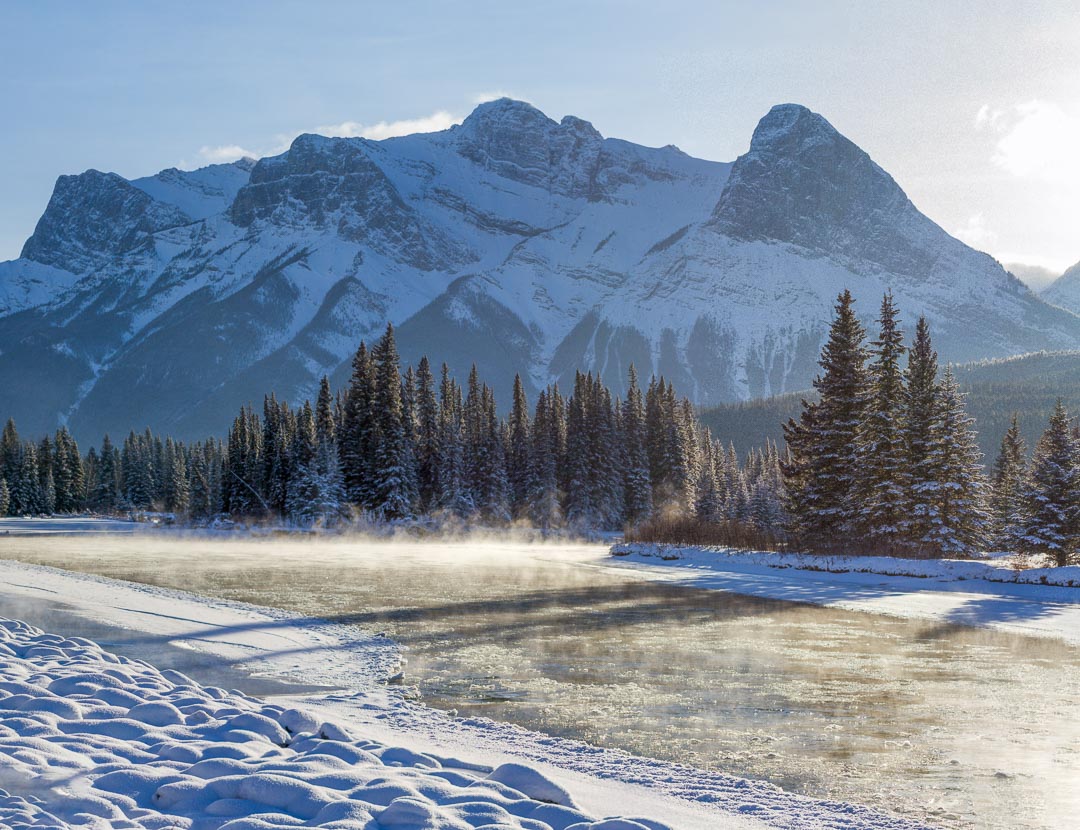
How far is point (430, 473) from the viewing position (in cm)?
8325

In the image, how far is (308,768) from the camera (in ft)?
24.5

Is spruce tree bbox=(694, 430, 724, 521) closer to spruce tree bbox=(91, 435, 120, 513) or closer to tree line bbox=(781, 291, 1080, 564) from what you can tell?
tree line bbox=(781, 291, 1080, 564)

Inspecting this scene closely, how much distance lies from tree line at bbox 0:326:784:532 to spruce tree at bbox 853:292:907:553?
29.3 m

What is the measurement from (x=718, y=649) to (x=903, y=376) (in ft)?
93.0

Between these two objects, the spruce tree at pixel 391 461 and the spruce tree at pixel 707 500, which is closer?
the spruce tree at pixel 391 461

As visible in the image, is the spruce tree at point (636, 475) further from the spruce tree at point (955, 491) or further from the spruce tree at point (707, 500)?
the spruce tree at point (955, 491)

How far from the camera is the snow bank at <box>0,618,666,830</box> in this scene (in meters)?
6.36

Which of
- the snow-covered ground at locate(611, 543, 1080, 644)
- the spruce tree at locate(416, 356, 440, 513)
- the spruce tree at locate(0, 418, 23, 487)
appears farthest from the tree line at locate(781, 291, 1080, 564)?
the spruce tree at locate(0, 418, 23, 487)

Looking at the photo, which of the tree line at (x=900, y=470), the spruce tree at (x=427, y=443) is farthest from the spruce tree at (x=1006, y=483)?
the spruce tree at (x=427, y=443)

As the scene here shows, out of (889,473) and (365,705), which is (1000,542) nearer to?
(889,473)

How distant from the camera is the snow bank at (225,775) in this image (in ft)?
20.9

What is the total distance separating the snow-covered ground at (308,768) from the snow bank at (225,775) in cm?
2

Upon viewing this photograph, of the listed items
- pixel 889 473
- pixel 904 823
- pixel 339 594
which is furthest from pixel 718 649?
pixel 889 473

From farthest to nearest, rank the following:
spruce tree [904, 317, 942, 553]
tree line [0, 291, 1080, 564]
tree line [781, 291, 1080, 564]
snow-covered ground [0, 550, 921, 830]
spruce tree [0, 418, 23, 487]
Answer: spruce tree [0, 418, 23, 487] < tree line [0, 291, 1080, 564] < spruce tree [904, 317, 942, 553] < tree line [781, 291, 1080, 564] < snow-covered ground [0, 550, 921, 830]
